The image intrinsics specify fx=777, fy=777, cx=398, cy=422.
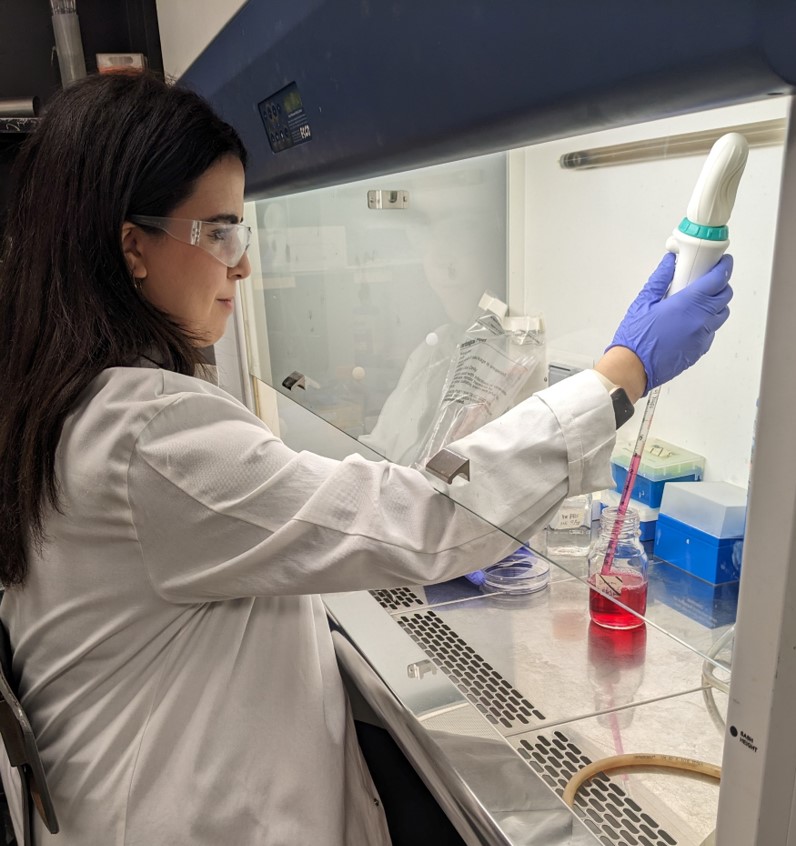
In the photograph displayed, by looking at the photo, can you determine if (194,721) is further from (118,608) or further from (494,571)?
(494,571)

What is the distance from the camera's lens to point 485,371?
1005mm

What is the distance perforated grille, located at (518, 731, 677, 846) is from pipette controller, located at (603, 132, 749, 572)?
21.7 inches

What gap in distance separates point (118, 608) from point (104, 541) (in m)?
0.09

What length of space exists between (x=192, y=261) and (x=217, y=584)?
0.38 metres

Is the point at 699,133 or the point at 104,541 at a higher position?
the point at 699,133

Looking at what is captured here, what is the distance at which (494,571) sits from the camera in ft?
4.65

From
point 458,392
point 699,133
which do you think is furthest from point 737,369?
point 458,392

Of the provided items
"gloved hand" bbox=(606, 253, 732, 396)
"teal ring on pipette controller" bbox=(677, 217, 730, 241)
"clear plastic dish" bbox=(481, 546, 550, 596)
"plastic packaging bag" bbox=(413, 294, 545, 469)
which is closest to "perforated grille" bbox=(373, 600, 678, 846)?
"clear plastic dish" bbox=(481, 546, 550, 596)

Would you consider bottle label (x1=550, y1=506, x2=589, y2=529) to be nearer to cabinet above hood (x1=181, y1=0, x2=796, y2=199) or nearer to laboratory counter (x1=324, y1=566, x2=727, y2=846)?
laboratory counter (x1=324, y1=566, x2=727, y2=846)

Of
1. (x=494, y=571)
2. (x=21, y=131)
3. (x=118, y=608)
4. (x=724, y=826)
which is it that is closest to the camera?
(x=724, y=826)

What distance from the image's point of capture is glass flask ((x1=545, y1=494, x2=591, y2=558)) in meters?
0.83

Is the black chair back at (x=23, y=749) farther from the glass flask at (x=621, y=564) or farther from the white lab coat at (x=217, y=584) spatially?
the glass flask at (x=621, y=564)

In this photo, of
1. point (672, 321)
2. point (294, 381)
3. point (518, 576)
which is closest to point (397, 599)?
point (518, 576)

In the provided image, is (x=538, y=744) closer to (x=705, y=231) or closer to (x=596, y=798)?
(x=596, y=798)
